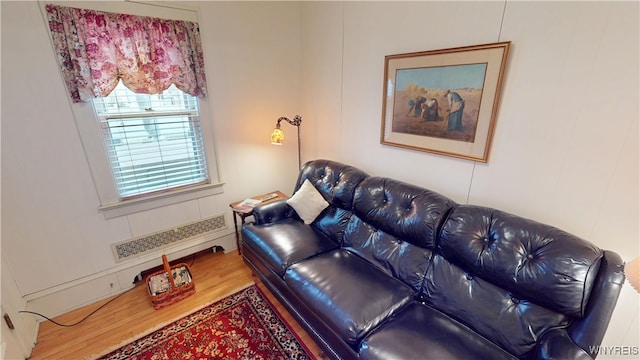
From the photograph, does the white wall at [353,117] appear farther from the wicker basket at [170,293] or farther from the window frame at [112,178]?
the wicker basket at [170,293]

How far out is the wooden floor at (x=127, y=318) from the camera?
5.82 ft

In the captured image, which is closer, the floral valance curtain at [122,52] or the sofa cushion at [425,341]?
the sofa cushion at [425,341]

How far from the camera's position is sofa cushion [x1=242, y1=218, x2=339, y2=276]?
191cm

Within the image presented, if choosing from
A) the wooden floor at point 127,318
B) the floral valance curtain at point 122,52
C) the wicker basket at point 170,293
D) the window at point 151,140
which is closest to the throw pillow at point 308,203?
the wooden floor at point 127,318

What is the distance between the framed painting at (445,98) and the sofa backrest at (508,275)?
50 centimetres

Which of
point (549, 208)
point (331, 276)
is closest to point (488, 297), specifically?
point (549, 208)

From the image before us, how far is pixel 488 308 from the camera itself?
1375mm

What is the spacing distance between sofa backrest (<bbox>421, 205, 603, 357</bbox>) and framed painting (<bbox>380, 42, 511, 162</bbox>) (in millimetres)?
503

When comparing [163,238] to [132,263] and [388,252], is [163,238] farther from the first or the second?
[388,252]

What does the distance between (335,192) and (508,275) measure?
4.27ft

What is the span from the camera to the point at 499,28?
4.97 ft

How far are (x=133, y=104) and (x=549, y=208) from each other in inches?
116

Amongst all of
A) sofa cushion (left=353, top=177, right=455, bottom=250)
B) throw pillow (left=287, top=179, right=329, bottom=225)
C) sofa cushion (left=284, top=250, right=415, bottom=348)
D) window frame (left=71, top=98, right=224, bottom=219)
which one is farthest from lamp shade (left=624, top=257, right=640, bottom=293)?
window frame (left=71, top=98, right=224, bottom=219)

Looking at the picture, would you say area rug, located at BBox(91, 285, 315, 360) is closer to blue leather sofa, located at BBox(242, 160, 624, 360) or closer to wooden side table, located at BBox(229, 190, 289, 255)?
blue leather sofa, located at BBox(242, 160, 624, 360)
